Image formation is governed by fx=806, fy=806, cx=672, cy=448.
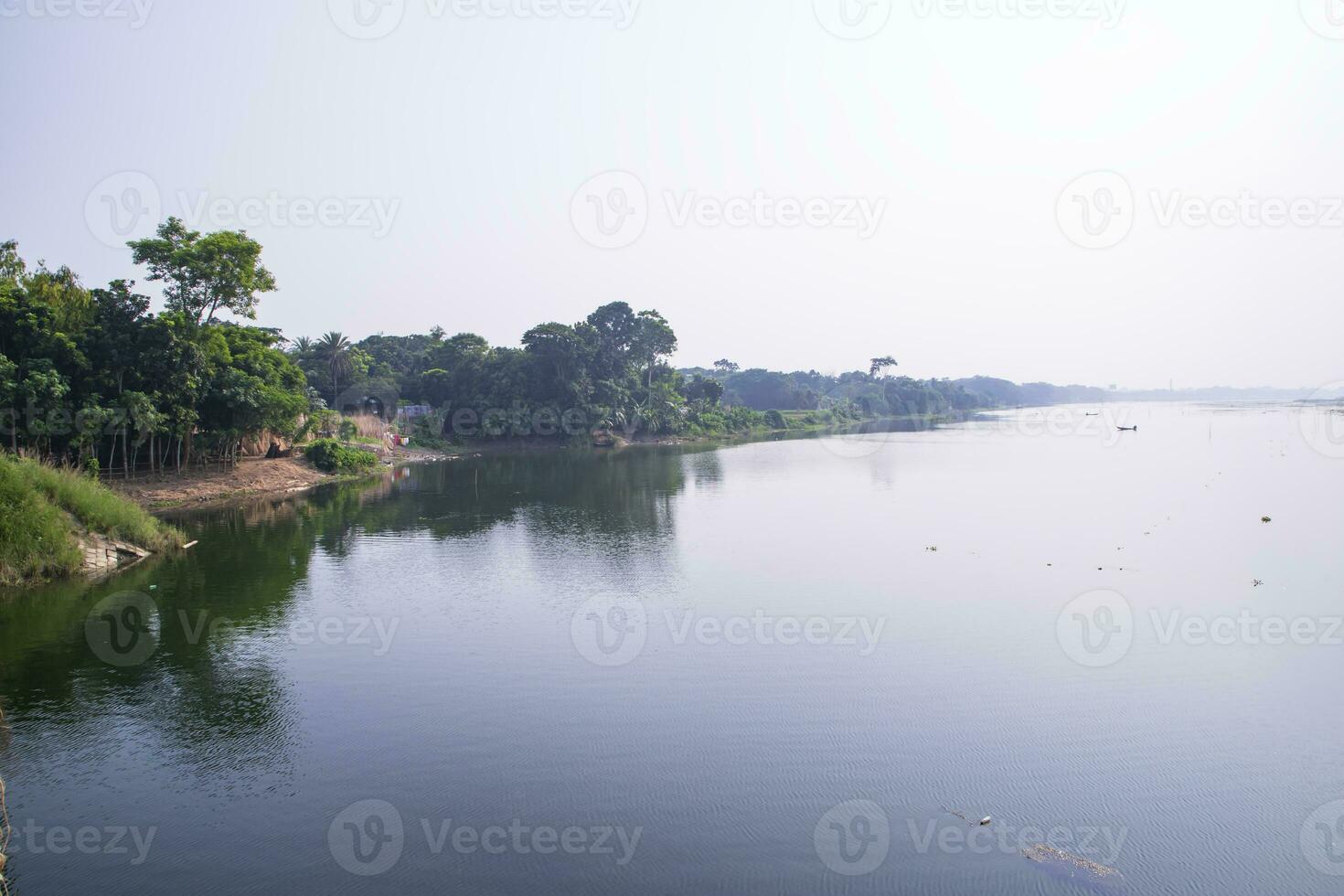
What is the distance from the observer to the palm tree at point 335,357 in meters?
55.8

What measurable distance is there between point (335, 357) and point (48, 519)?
130 feet

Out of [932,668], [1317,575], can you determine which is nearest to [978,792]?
[932,668]

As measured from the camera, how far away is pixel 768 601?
1756 cm

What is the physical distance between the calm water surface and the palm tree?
109 feet

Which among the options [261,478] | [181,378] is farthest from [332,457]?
[181,378]

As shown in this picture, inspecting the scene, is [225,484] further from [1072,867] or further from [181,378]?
[1072,867]

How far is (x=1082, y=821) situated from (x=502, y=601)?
1214 cm

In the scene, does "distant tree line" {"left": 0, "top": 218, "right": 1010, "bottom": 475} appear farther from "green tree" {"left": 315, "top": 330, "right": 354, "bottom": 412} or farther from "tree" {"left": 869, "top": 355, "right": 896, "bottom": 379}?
"tree" {"left": 869, "top": 355, "right": 896, "bottom": 379}

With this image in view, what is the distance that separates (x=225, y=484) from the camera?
32.7 metres

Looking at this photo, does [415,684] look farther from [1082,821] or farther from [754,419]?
[754,419]

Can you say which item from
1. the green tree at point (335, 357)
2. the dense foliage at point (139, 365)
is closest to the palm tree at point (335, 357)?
the green tree at point (335, 357)

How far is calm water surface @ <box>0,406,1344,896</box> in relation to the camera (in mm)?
8180

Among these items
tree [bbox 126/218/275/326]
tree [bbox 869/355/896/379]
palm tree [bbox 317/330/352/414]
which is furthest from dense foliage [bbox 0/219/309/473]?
tree [bbox 869/355/896/379]

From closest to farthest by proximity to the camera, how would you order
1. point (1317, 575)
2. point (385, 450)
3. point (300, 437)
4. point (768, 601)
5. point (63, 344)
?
1. point (768, 601)
2. point (1317, 575)
3. point (63, 344)
4. point (300, 437)
5. point (385, 450)
